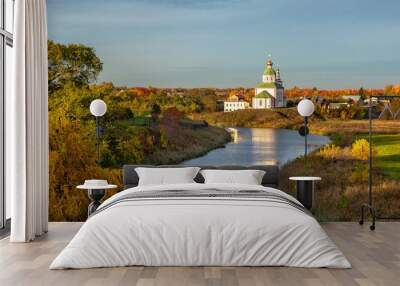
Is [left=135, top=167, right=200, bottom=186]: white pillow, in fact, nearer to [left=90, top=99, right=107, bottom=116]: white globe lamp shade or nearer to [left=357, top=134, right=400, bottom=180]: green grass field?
[left=90, top=99, right=107, bottom=116]: white globe lamp shade

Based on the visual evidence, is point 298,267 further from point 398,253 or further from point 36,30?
point 36,30

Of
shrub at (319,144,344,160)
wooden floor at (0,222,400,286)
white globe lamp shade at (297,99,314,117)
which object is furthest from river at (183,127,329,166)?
wooden floor at (0,222,400,286)

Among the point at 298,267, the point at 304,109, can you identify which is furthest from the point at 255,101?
the point at 298,267

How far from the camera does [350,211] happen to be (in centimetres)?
870

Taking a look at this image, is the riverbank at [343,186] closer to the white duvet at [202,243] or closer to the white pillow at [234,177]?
the white pillow at [234,177]

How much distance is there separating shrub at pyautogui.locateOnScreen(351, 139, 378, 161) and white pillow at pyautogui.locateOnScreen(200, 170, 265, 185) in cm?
166

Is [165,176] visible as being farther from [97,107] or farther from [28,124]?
[28,124]

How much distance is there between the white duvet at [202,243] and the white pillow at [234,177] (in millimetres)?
2195

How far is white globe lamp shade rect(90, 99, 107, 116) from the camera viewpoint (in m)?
8.32

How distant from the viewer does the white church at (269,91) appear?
9.20 metres

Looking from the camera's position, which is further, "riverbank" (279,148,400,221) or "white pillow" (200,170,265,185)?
"riverbank" (279,148,400,221)

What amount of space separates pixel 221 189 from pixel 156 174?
1.53m

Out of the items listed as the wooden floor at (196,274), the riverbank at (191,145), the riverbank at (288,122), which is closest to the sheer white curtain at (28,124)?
the wooden floor at (196,274)

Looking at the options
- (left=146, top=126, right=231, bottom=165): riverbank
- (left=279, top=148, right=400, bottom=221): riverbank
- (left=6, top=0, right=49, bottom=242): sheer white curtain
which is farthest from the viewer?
(left=146, top=126, right=231, bottom=165): riverbank
